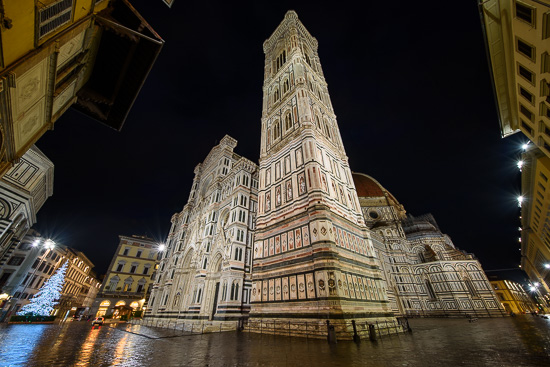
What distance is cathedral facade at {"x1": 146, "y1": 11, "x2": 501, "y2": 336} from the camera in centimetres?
1194

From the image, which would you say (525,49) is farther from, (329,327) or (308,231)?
(329,327)

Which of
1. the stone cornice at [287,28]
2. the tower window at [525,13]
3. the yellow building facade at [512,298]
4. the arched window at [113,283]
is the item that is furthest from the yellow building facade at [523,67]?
the yellow building facade at [512,298]

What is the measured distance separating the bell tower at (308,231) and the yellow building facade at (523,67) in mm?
11478

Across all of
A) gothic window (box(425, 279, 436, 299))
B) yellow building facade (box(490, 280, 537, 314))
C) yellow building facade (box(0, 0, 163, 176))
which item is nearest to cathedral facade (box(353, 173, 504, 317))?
gothic window (box(425, 279, 436, 299))

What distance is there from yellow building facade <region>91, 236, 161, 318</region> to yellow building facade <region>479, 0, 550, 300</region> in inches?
2028

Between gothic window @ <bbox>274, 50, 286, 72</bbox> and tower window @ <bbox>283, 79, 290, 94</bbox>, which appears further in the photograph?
gothic window @ <bbox>274, 50, 286, 72</bbox>

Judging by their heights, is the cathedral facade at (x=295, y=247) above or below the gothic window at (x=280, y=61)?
below

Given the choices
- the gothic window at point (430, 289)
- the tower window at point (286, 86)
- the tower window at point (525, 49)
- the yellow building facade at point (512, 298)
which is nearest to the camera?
the tower window at point (525, 49)

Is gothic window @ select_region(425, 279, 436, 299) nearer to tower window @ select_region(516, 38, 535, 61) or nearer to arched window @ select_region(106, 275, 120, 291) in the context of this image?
tower window @ select_region(516, 38, 535, 61)

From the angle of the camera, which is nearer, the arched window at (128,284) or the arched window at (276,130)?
the arched window at (276,130)

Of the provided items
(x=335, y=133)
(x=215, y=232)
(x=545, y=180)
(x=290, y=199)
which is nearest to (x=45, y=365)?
(x=290, y=199)

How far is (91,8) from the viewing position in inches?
278

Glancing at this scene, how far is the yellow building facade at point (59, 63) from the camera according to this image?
469 cm

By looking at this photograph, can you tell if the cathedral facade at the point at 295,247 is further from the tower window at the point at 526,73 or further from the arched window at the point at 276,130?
the tower window at the point at 526,73
